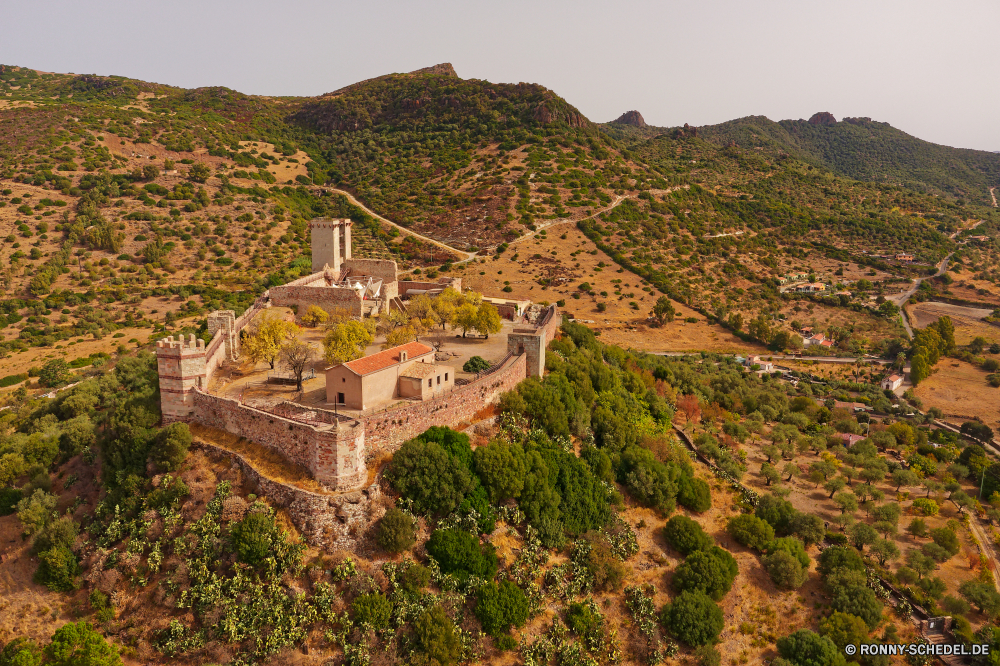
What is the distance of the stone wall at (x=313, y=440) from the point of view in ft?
55.5

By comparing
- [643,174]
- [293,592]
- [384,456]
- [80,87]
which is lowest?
[293,592]

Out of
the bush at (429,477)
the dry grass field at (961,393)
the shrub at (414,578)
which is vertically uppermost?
the bush at (429,477)

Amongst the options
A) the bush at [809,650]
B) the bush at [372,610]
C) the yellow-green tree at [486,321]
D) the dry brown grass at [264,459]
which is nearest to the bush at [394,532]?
the bush at [372,610]

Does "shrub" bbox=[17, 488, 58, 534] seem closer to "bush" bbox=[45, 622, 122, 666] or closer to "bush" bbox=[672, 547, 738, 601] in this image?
"bush" bbox=[45, 622, 122, 666]

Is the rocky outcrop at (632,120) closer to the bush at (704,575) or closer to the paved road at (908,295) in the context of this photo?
the paved road at (908,295)

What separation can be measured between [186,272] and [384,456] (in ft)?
154

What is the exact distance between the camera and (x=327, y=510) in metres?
16.7

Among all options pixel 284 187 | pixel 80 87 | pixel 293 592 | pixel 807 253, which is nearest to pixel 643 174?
pixel 807 253

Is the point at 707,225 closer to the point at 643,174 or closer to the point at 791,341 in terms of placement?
the point at 643,174

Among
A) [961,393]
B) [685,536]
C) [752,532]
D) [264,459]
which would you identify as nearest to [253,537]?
[264,459]

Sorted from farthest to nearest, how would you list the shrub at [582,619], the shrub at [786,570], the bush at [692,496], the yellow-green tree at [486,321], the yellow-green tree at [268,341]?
the yellow-green tree at [486,321] < the bush at [692,496] < the yellow-green tree at [268,341] < the shrub at [786,570] < the shrub at [582,619]

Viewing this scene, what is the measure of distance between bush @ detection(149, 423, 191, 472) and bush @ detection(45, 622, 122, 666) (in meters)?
4.64

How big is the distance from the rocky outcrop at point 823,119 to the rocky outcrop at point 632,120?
1986 inches

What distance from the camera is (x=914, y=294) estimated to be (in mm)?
70812
